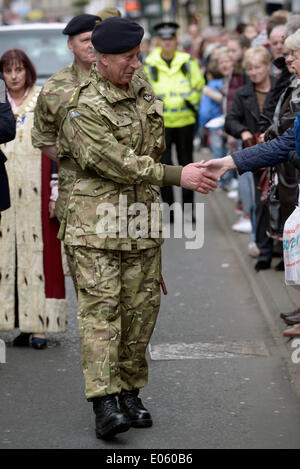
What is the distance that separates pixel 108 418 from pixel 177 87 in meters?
8.08

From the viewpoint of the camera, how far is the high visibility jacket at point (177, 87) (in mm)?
12922

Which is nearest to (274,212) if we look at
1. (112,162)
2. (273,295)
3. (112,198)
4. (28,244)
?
(273,295)

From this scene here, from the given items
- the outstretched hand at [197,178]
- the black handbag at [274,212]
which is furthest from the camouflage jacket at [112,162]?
the black handbag at [274,212]

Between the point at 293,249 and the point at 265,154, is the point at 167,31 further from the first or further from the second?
the point at 293,249

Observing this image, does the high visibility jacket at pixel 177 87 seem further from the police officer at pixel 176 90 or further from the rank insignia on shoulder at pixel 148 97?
the rank insignia on shoulder at pixel 148 97

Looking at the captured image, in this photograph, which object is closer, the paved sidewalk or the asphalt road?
the asphalt road

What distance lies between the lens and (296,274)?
5.61 metres

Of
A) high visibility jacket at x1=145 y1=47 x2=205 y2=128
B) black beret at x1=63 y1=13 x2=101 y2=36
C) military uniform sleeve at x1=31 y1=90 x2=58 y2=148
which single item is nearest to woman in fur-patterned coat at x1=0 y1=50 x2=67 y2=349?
military uniform sleeve at x1=31 y1=90 x2=58 y2=148

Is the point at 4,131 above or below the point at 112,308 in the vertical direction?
above

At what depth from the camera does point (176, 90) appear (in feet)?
42.4

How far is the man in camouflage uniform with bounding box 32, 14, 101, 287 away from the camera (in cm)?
652

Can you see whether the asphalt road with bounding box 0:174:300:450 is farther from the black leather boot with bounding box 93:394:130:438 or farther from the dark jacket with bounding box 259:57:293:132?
the dark jacket with bounding box 259:57:293:132

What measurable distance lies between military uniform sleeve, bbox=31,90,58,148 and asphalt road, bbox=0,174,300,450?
140 centimetres

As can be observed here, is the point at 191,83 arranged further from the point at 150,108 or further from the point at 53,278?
the point at 150,108
